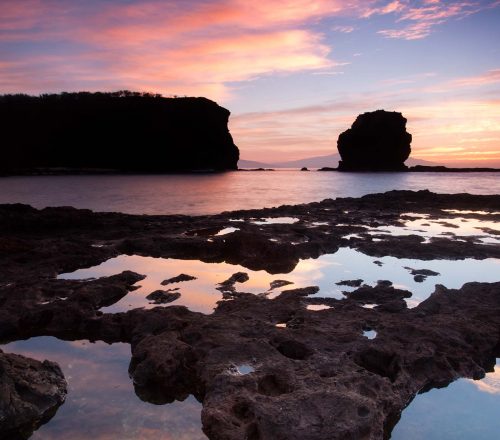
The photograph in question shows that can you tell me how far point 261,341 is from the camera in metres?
5.06

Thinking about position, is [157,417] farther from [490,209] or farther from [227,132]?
[227,132]

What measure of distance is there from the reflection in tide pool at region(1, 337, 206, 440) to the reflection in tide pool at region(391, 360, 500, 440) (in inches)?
75.1

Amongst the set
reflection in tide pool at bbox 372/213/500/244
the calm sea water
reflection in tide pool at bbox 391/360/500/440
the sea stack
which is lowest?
the calm sea water

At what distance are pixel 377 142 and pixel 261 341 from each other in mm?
120506

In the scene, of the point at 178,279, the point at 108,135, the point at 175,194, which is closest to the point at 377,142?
the point at 108,135

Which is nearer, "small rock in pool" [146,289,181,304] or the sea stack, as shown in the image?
"small rock in pool" [146,289,181,304]

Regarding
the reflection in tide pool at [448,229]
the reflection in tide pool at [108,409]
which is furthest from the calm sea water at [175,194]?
the reflection in tide pool at [108,409]

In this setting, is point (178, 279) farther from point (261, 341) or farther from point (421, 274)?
point (421, 274)

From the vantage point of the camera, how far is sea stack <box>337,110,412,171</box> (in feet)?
379

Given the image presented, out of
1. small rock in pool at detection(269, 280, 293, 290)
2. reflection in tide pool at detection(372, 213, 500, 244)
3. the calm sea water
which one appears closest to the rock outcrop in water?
the calm sea water

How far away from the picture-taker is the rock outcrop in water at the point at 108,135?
103 m

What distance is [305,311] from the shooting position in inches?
249

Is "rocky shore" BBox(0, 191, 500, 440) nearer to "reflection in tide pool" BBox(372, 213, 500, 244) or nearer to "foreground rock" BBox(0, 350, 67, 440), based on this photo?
"foreground rock" BBox(0, 350, 67, 440)

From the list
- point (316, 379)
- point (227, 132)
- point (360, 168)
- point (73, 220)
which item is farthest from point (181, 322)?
point (360, 168)
